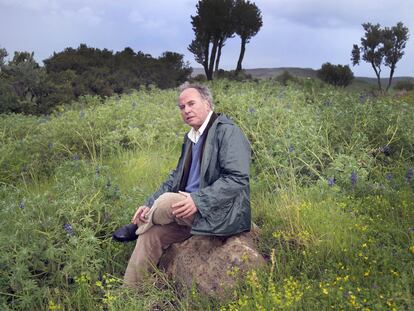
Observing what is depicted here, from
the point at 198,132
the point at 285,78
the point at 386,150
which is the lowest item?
the point at 386,150

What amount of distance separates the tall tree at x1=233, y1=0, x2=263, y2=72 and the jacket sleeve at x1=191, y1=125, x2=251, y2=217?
24.6 meters

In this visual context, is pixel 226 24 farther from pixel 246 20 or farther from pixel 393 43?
pixel 393 43

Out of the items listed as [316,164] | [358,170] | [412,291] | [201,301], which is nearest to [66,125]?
[316,164]

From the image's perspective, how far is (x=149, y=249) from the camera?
4324 mm

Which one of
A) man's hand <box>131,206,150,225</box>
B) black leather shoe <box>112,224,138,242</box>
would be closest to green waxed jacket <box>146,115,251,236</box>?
man's hand <box>131,206,150,225</box>

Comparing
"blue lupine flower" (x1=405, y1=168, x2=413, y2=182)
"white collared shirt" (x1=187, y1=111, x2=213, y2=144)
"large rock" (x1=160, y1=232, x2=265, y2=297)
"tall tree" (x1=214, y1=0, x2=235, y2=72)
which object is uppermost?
"tall tree" (x1=214, y1=0, x2=235, y2=72)

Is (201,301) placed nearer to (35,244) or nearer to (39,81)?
(35,244)

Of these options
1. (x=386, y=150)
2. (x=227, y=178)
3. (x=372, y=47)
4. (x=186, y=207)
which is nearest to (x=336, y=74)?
(x=372, y=47)

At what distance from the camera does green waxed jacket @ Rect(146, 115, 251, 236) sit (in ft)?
12.8

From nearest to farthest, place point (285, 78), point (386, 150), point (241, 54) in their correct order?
point (386, 150)
point (285, 78)
point (241, 54)

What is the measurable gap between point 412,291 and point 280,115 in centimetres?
480

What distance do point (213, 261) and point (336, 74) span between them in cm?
2907

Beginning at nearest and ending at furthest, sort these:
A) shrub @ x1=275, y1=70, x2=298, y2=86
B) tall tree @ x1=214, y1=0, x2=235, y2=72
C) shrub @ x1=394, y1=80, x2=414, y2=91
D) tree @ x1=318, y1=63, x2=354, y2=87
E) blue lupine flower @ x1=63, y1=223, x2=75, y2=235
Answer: blue lupine flower @ x1=63, y1=223, x2=75, y2=235 → shrub @ x1=275, y1=70, x2=298, y2=86 → tall tree @ x1=214, y1=0, x2=235, y2=72 → shrub @ x1=394, y1=80, x2=414, y2=91 → tree @ x1=318, y1=63, x2=354, y2=87

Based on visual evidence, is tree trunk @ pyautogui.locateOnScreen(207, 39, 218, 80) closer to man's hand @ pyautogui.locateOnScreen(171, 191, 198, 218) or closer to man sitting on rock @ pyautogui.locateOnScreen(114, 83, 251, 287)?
man sitting on rock @ pyautogui.locateOnScreen(114, 83, 251, 287)
